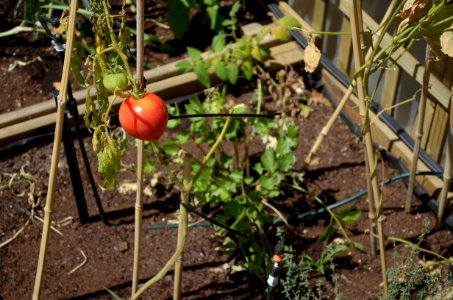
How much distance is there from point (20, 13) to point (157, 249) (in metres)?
1.72

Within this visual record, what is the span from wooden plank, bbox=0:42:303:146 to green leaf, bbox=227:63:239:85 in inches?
7.8

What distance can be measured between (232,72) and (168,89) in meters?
0.31

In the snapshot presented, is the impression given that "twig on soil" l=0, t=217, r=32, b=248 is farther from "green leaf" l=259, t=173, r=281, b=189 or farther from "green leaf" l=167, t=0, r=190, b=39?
"green leaf" l=167, t=0, r=190, b=39

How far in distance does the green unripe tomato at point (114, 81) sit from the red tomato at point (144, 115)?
4cm

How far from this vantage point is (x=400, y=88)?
3.08 m

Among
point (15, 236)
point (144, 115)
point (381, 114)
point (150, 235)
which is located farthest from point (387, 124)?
point (144, 115)

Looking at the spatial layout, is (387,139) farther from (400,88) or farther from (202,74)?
(202,74)

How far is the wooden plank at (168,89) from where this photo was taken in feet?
10.4

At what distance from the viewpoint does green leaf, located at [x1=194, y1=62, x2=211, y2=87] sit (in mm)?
3234

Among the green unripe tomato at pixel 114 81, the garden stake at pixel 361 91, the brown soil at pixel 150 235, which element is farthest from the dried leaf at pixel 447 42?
the brown soil at pixel 150 235

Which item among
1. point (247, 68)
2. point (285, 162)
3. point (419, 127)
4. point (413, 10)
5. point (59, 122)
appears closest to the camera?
point (59, 122)

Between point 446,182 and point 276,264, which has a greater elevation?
point 276,264

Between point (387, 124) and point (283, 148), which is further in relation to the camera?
point (387, 124)

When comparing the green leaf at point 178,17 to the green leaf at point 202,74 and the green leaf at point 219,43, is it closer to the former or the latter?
the green leaf at point 219,43
